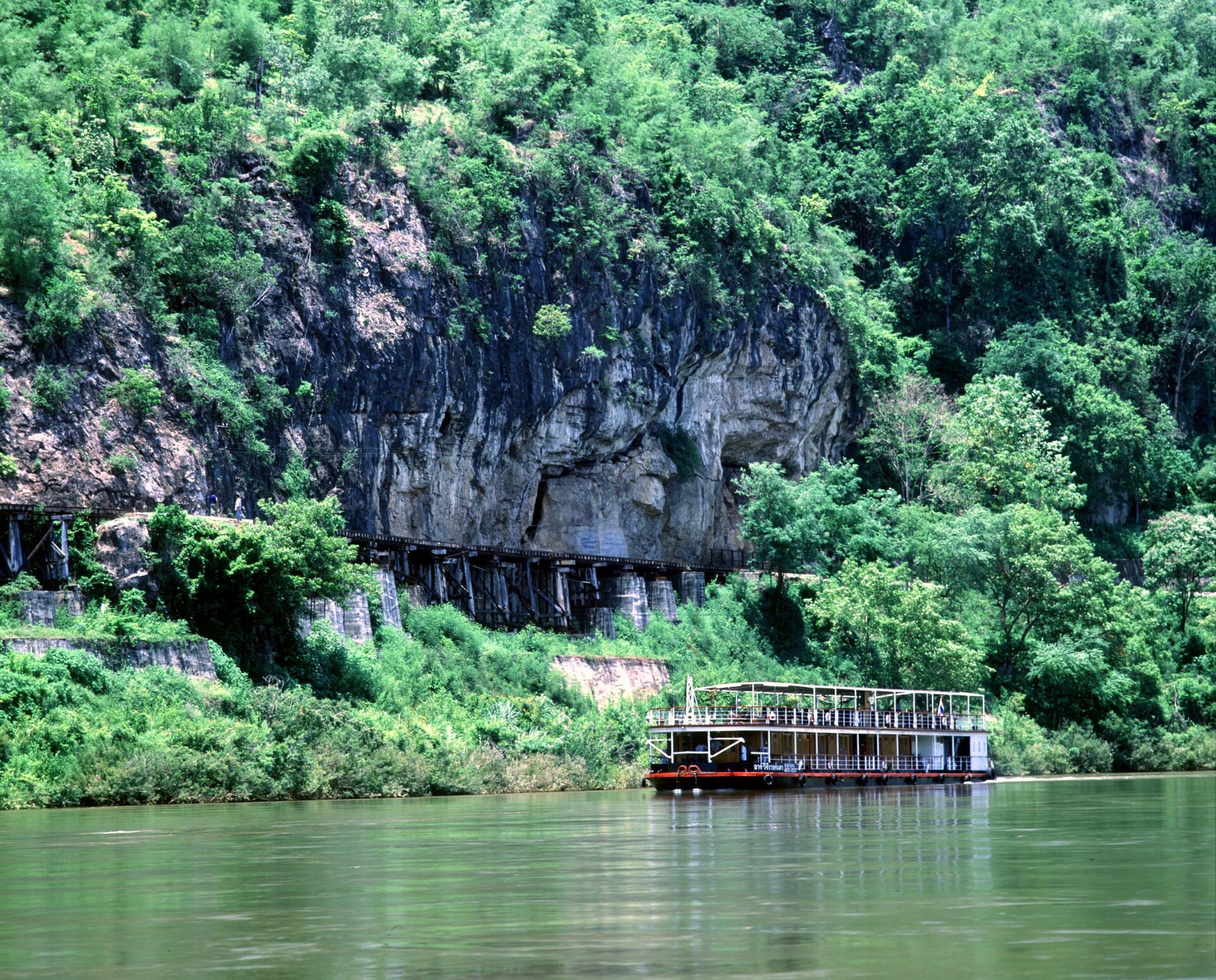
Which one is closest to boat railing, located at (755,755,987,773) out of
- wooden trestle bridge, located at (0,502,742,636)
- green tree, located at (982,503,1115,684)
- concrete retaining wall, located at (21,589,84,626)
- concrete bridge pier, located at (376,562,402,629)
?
green tree, located at (982,503,1115,684)

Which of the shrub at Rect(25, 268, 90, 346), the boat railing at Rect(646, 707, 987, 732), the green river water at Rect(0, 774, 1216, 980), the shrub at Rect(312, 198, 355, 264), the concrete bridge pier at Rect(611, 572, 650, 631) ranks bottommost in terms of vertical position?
the green river water at Rect(0, 774, 1216, 980)

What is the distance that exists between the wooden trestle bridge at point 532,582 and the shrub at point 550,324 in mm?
9876

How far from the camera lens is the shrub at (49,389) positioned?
55.7 metres

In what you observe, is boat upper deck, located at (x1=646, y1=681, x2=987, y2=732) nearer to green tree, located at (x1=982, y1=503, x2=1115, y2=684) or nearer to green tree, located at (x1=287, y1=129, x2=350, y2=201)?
green tree, located at (x1=982, y1=503, x2=1115, y2=684)

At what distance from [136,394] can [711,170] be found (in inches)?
1549

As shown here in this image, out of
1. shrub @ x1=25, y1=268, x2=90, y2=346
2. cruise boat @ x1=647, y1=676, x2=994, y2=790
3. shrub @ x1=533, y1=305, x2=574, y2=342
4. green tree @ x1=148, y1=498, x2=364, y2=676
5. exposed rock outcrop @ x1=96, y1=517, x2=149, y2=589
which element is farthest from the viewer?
shrub @ x1=533, y1=305, x2=574, y2=342

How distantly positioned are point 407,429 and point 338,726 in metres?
23.2

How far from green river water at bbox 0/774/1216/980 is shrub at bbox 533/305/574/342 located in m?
40.3

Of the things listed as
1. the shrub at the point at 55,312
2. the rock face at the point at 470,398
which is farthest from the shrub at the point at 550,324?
the shrub at the point at 55,312

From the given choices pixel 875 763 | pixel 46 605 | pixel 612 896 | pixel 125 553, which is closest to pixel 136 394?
pixel 125 553

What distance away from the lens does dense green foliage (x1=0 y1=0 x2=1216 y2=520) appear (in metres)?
63.9

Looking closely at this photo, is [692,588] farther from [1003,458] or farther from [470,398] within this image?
[1003,458]

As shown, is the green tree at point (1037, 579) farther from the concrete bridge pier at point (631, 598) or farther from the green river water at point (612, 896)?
the green river water at point (612, 896)

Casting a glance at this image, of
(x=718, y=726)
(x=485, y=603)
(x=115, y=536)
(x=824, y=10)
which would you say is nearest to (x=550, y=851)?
(x=718, y=726)
